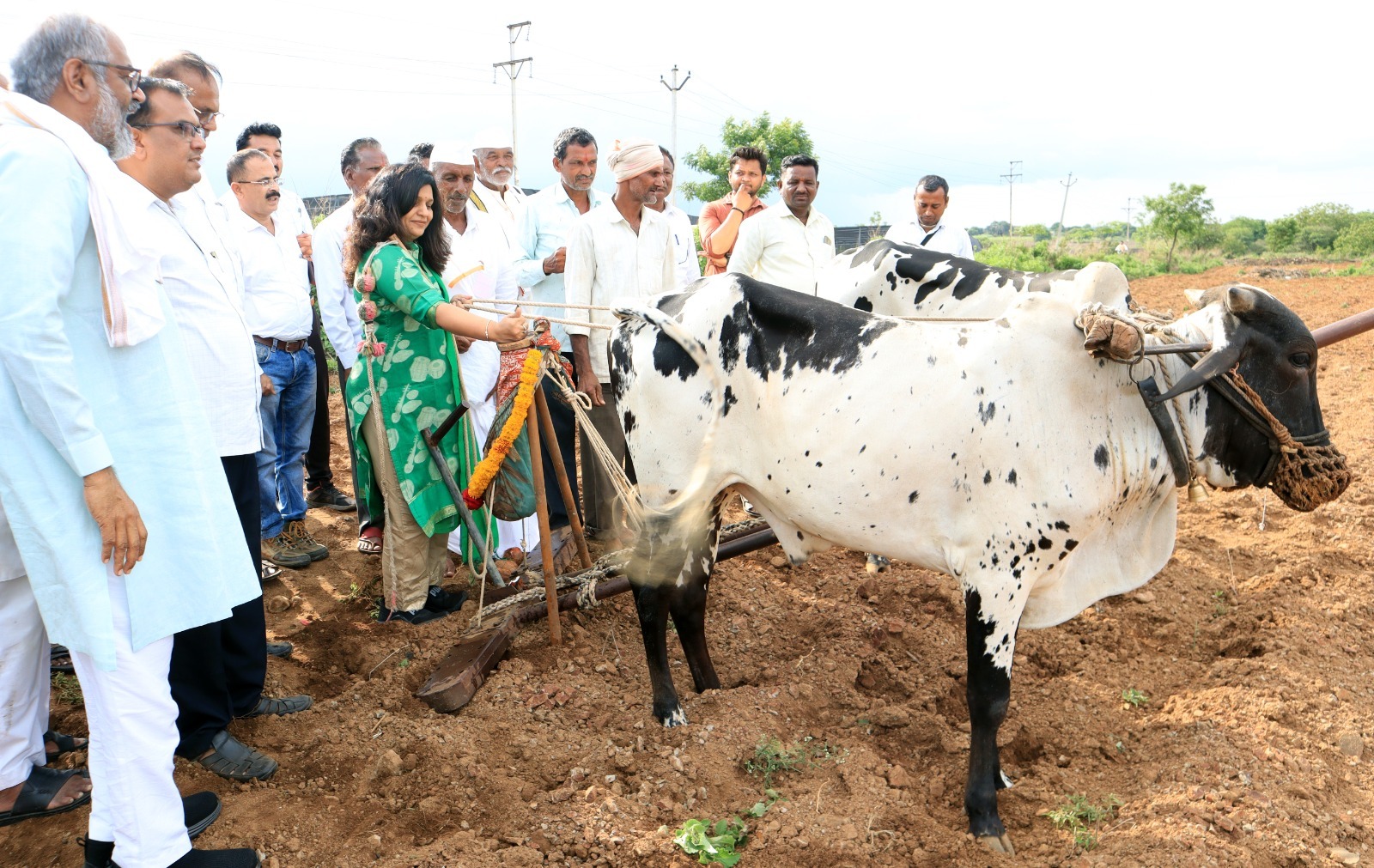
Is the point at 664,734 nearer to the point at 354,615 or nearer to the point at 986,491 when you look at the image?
the point at 986,491

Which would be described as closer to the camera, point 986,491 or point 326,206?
point 986,491

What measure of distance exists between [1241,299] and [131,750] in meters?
3.69

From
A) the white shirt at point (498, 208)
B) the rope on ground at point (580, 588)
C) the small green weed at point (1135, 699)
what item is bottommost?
the small green weed at point (1135, 699)

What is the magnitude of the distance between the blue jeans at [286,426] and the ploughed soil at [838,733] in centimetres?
45

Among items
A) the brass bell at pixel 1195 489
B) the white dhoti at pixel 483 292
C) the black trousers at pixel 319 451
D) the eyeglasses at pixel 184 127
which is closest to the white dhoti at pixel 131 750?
the eyeglasses at pixel 184 127

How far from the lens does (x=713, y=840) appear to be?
9.62 feet

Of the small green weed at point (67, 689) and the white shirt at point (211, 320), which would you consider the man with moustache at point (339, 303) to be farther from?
the white shirt at point (211, 320)

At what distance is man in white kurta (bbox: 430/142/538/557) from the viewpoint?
4.80m

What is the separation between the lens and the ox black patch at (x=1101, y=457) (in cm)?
304

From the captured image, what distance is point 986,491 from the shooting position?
3.07 metres

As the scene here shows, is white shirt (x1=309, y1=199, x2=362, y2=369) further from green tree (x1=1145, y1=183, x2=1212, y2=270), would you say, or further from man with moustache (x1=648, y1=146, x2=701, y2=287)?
green tree (x1=1145, y1=183, x2=1212, y2=270)

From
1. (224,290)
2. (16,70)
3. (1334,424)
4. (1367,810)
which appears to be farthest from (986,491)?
(1334,424)

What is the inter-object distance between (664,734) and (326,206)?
19.8 m

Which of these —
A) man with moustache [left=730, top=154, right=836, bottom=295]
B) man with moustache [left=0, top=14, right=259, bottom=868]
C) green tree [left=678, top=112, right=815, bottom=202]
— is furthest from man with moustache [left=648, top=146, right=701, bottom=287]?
green tree [left=678, top=112, right=815, bottom=202]
